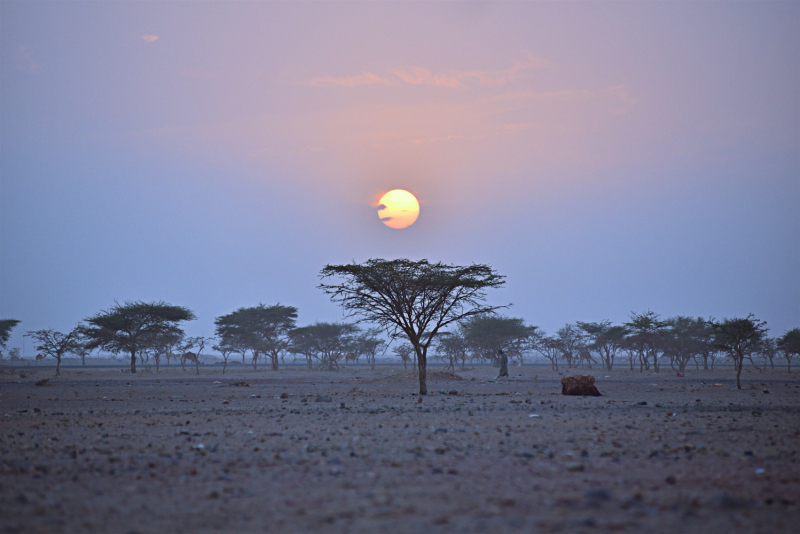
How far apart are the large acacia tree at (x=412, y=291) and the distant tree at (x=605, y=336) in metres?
47.6

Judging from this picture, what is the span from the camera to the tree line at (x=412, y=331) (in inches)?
933

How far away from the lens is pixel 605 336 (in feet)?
236

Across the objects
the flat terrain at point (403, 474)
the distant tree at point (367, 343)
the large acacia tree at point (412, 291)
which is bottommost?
the distant tree at point (367, 343)

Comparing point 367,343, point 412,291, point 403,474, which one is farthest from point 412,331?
point 367,343

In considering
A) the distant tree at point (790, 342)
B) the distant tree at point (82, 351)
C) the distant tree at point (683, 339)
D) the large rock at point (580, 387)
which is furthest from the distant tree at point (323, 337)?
the large rock at point (580, 387)

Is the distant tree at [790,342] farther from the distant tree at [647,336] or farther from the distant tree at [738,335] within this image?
the distant tree at [738,335]

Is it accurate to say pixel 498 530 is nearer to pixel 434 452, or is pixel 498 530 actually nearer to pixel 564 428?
pixel 434 452

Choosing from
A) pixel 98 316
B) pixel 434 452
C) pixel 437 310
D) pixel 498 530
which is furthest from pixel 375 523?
pixel 98 316

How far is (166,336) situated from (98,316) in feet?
25.0

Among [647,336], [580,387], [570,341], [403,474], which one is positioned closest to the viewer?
[403,474]

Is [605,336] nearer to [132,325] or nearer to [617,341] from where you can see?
[617,341]

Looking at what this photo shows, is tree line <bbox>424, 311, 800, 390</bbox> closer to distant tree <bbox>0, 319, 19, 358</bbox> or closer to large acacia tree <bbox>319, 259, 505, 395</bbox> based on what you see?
large acacia tree <bbox>319, 259, 505, 395</bbox>

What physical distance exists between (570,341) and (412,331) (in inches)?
2275

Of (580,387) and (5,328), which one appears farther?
(5,328)
